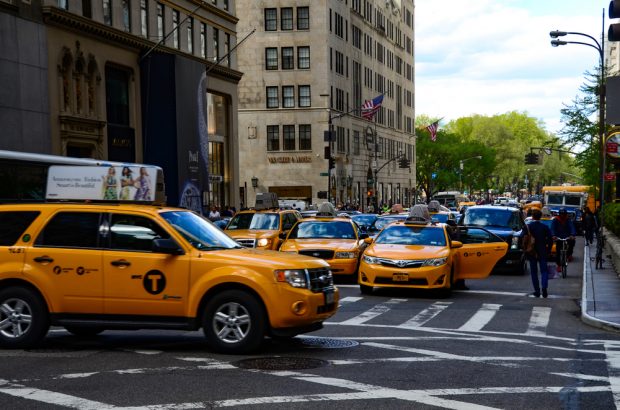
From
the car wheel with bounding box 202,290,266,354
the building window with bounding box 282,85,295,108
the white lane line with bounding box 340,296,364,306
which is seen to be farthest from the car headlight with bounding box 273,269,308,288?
the building window with bounding box 282,85,295,108

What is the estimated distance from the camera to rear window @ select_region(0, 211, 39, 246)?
11.8 metres

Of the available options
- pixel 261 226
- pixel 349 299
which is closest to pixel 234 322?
pixel 349 299

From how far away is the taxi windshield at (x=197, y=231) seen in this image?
11.5m

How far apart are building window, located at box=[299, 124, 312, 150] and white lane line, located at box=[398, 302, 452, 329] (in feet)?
206

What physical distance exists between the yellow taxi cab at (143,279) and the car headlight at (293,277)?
0.04 ft

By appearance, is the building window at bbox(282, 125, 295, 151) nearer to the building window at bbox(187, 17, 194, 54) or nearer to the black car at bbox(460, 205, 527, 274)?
the building window at bbox(187, 17, 194, 54)

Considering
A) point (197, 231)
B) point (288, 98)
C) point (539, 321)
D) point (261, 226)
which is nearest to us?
point (197, 231)

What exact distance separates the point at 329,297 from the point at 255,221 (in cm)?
1538

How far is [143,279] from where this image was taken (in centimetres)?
1127

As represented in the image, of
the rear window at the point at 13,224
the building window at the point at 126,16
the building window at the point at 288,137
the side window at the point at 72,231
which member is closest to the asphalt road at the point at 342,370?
the side window at the point at 72,231

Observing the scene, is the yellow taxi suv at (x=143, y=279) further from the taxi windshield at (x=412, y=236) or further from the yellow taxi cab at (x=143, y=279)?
the taxi windshield at (x=412, y=236)

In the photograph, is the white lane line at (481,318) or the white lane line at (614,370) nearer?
the white lane line at (614,370)

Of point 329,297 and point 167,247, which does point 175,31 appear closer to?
point 329,297

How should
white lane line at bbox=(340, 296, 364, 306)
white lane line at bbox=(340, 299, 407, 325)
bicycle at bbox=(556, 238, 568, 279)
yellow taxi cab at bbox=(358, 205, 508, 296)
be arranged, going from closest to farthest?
white lane line at bbox=(340, 299, 407, 325) < white lane line at bbox=(340, 296, 364, 306) < yellow taxi cab at bbox=(358, 205, 508, 296) < bicycle at bbox=(556, 238, 568, 279)
